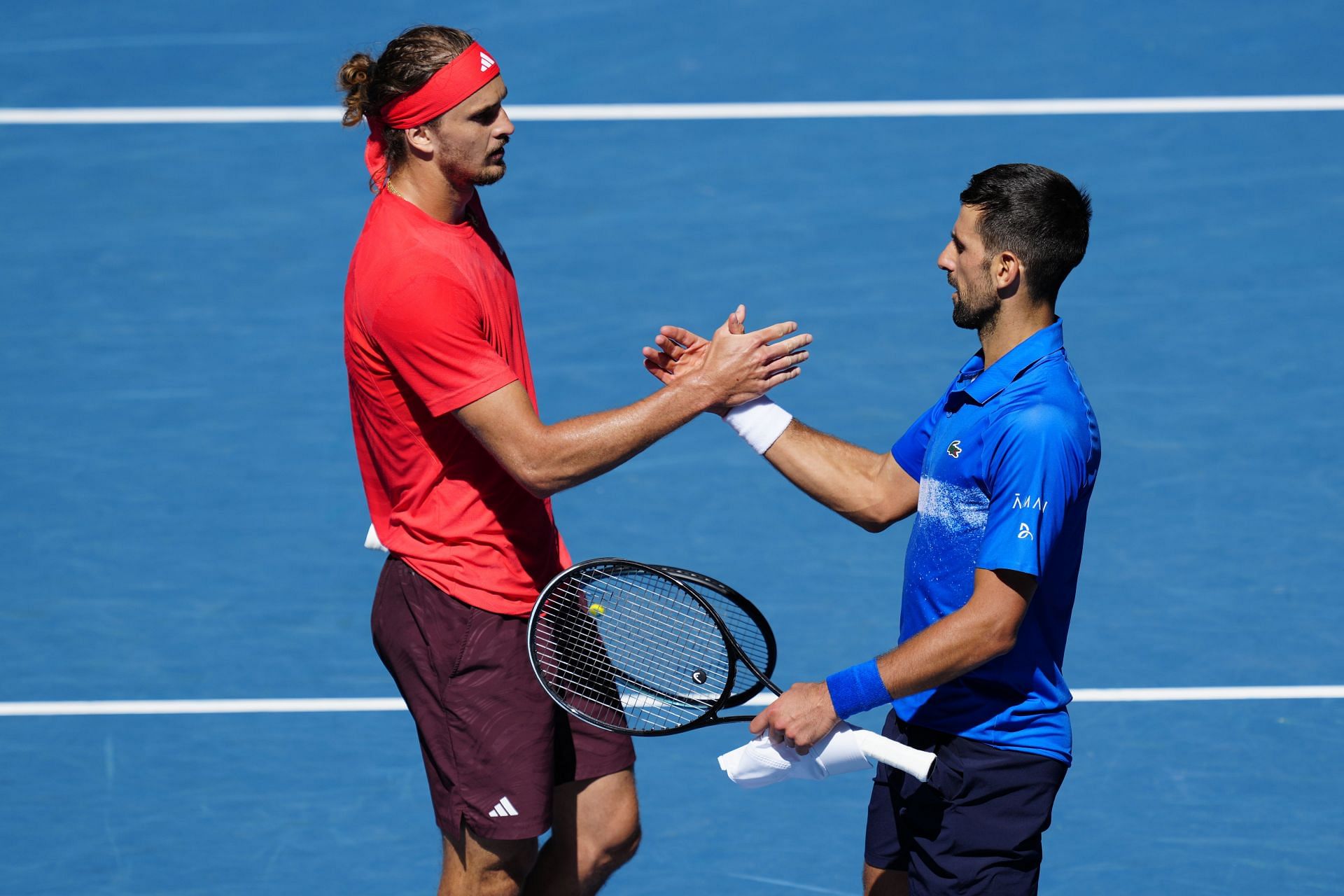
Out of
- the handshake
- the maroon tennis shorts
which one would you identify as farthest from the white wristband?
the maroon tennis shorts

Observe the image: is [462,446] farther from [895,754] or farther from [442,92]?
[895,754]

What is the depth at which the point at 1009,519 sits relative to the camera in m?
3.45

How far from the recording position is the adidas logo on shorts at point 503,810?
3.97 meters

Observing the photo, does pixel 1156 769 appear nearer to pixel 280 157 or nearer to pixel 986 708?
pixel 986 708

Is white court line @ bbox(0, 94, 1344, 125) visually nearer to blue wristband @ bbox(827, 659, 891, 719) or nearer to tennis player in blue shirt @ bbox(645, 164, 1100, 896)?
tennis player in blue shirt @ bbox(645, 164, 1100, 896)

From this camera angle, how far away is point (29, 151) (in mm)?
8516

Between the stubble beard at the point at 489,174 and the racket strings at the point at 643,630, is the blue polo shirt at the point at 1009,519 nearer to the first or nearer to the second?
the racket strings at the point at 643,630

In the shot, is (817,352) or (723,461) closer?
(723,461)

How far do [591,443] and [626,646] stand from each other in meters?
0.75

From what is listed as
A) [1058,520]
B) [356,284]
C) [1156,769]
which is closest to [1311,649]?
[1156,769]

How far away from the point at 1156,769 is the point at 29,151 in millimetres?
6535

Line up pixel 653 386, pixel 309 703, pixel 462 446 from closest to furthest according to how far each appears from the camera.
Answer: pixel 462 446
pixel 309 703
pixel 653 386

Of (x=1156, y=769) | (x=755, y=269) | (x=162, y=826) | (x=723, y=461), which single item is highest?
(x=755, y=269)

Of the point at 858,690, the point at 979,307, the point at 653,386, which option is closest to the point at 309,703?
the point at 653,386
